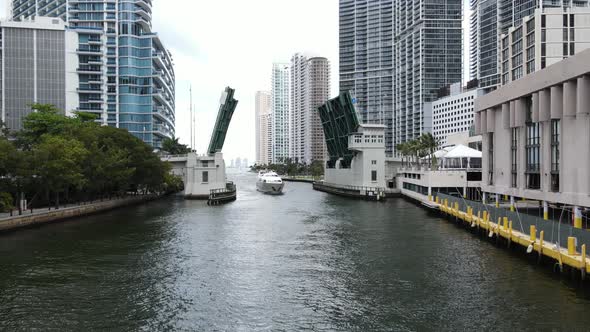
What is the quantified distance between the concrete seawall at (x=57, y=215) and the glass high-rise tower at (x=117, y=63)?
52.9 meters

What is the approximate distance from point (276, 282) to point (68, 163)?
3219 centimetres

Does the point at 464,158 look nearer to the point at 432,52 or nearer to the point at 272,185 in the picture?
the point at 272,185

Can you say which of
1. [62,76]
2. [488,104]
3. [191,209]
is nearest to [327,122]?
[191,209]

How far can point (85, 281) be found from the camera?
2436 cm

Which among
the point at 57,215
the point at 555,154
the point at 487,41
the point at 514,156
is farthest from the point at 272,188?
the point at 487,41

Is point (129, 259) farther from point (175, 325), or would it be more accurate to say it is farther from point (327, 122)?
point (327, 122)

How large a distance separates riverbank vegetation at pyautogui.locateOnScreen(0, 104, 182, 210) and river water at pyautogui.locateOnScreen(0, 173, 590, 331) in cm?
628

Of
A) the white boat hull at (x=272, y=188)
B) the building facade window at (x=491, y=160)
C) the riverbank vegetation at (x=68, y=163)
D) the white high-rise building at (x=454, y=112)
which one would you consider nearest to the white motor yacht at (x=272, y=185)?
the white boat hull at (x=272, y=188)

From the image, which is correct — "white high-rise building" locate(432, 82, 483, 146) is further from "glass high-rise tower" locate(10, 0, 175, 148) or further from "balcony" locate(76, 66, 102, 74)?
"balcony" locate(76, 66, 102, 74)

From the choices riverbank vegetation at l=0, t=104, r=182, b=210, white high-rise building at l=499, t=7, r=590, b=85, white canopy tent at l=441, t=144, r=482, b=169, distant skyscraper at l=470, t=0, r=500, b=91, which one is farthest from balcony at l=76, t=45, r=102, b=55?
distant skyscraper at l=470, t=0, r=500, b=91

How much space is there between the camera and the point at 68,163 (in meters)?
47.0

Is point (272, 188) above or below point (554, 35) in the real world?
below

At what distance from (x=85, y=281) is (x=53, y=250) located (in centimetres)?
996

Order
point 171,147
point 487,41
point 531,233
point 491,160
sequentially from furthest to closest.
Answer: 1. point 487,41
2. point 171,147
3. point 491,160
4. point 531,233
